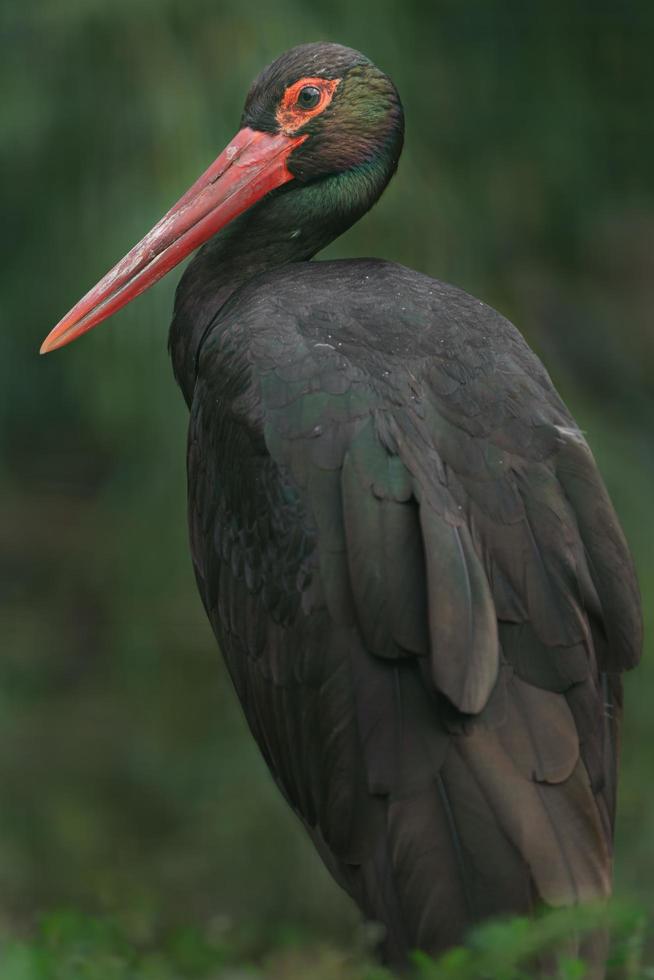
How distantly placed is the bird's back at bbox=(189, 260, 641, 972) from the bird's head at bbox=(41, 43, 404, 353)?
0.48 m

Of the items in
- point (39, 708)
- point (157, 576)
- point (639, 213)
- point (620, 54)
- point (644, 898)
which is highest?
point (620, 54)

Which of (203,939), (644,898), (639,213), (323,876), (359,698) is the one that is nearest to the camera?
(203,939)

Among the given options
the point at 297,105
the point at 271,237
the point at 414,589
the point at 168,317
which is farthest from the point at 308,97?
the point at 168,317

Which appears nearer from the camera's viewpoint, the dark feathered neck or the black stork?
the black stork

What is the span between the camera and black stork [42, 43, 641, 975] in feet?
8.19

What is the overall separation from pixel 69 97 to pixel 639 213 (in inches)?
84.5

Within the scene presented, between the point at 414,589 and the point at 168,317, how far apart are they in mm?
2562

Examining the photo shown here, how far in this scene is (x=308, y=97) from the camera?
3428mm

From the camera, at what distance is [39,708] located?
668 cm

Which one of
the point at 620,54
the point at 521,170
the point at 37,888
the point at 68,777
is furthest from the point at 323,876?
the point at 620,54

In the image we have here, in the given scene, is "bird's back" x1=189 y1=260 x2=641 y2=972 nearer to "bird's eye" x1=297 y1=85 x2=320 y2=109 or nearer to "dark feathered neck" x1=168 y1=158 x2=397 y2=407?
"dark feathered neck" x1=168 y1=158 x2=397 y2=407

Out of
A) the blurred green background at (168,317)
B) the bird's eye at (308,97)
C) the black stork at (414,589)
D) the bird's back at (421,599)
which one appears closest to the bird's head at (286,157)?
the bird's eye at (308,97)

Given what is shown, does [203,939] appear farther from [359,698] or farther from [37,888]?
[37,888]

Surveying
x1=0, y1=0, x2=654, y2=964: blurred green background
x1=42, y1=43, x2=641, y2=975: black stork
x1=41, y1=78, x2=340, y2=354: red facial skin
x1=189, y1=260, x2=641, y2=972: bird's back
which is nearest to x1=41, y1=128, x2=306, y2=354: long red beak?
x1=41, y1=78, x2=340, y2=354: red facial skin
